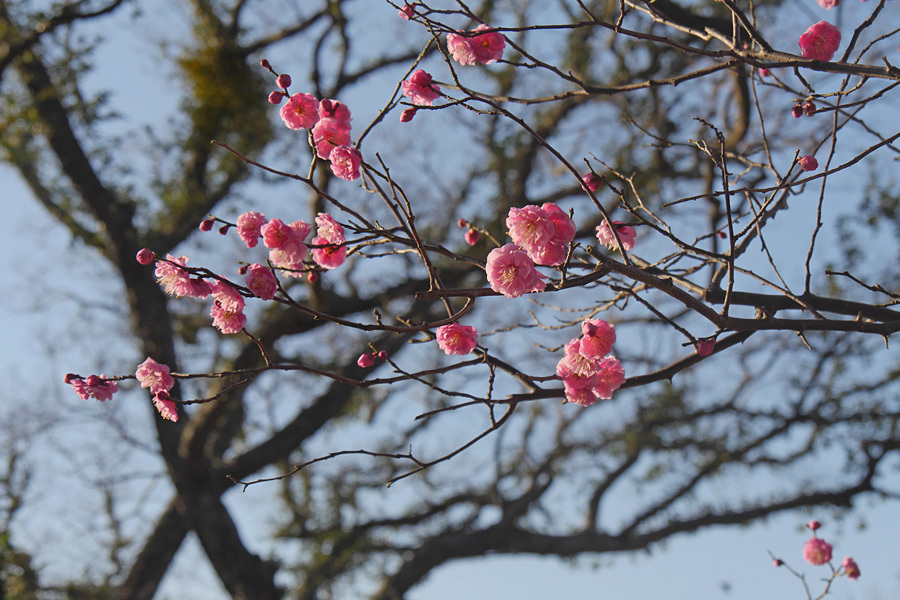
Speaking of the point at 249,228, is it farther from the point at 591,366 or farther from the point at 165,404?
the point at 591,366

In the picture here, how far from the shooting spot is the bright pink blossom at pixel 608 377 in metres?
1.75

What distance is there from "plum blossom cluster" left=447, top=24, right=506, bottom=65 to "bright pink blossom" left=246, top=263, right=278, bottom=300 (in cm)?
81

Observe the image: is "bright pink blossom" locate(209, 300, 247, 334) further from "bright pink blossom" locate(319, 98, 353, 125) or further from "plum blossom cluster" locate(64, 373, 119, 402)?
"bright pink blossom" locate(319, 98, 353, 125)

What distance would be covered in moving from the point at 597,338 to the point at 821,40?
1.12 m

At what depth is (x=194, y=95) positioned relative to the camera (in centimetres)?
545

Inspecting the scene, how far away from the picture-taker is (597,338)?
1.59 m

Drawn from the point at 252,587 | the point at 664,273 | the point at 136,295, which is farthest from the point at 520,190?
the point at 664,273

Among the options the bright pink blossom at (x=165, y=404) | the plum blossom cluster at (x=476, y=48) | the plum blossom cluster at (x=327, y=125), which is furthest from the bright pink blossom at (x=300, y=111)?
the bright pink blossom at (x=165, y=404)

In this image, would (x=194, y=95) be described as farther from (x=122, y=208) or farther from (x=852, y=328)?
(x=852, y=328)

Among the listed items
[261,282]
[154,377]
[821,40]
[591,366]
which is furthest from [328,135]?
[821,40]

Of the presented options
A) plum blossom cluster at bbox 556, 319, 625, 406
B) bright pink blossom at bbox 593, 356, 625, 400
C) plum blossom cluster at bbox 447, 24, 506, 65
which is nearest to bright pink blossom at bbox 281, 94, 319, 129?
plum blossom cluster at bbox 447, 24, 506, 65

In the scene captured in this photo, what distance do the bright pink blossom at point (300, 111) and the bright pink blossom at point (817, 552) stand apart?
117 inches

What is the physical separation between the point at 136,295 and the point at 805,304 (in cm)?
485

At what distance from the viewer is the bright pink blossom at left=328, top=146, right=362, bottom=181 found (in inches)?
63.1
